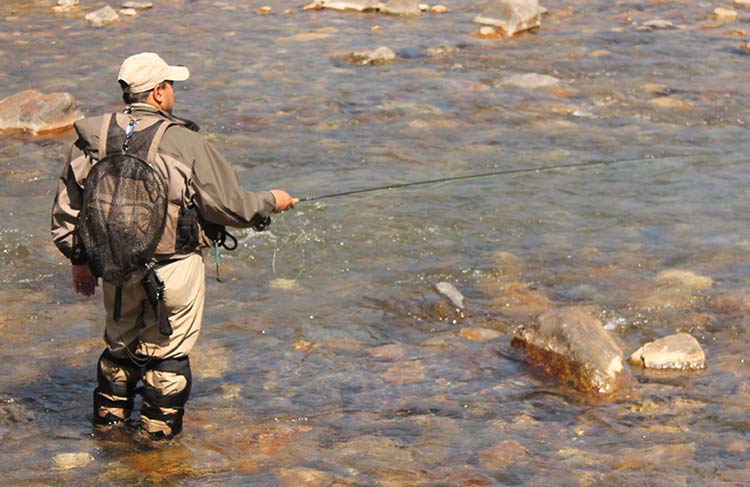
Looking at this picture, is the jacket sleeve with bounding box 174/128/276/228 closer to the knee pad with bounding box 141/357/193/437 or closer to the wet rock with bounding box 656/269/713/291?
the knee pad with bounding box 141/357/193/437

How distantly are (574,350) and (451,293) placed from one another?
1371 millimetres

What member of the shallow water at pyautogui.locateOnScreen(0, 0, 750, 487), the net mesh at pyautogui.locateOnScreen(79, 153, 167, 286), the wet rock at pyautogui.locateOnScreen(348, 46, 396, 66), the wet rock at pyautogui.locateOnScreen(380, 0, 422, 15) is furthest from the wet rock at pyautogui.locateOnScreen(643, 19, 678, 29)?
the net mesh at pyautogui.locateOnScreen(79, 153, 167, 286)

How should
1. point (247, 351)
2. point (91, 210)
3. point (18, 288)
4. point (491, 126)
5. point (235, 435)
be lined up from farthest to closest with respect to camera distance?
1. point (491, 126)
2. point (18, 288)
3. point (247, 351)
4. point (235, 435)
5. point (91, 210)

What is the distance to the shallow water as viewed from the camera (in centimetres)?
523

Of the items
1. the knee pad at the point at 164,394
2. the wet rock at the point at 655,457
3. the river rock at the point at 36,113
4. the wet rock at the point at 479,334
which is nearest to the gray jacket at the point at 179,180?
the knee pad at the point at 164,394

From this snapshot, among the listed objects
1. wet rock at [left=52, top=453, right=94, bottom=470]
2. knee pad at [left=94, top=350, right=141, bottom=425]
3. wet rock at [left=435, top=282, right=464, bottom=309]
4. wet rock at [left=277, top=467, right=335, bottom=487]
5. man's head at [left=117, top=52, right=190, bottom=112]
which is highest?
man's head at [left=117, top=52, right=190, bottom=112]

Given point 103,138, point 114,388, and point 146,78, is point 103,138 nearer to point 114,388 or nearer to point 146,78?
point 146,78

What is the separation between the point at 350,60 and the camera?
538 inches

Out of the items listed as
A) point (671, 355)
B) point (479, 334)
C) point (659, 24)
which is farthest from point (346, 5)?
point (671, 355)

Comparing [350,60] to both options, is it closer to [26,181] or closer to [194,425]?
[26,181]

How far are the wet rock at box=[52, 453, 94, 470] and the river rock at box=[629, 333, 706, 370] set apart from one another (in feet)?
9.13

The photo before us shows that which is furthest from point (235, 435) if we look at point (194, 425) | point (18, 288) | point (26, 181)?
point (26, 181)

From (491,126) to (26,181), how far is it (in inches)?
162

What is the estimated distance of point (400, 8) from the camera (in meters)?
16.2
